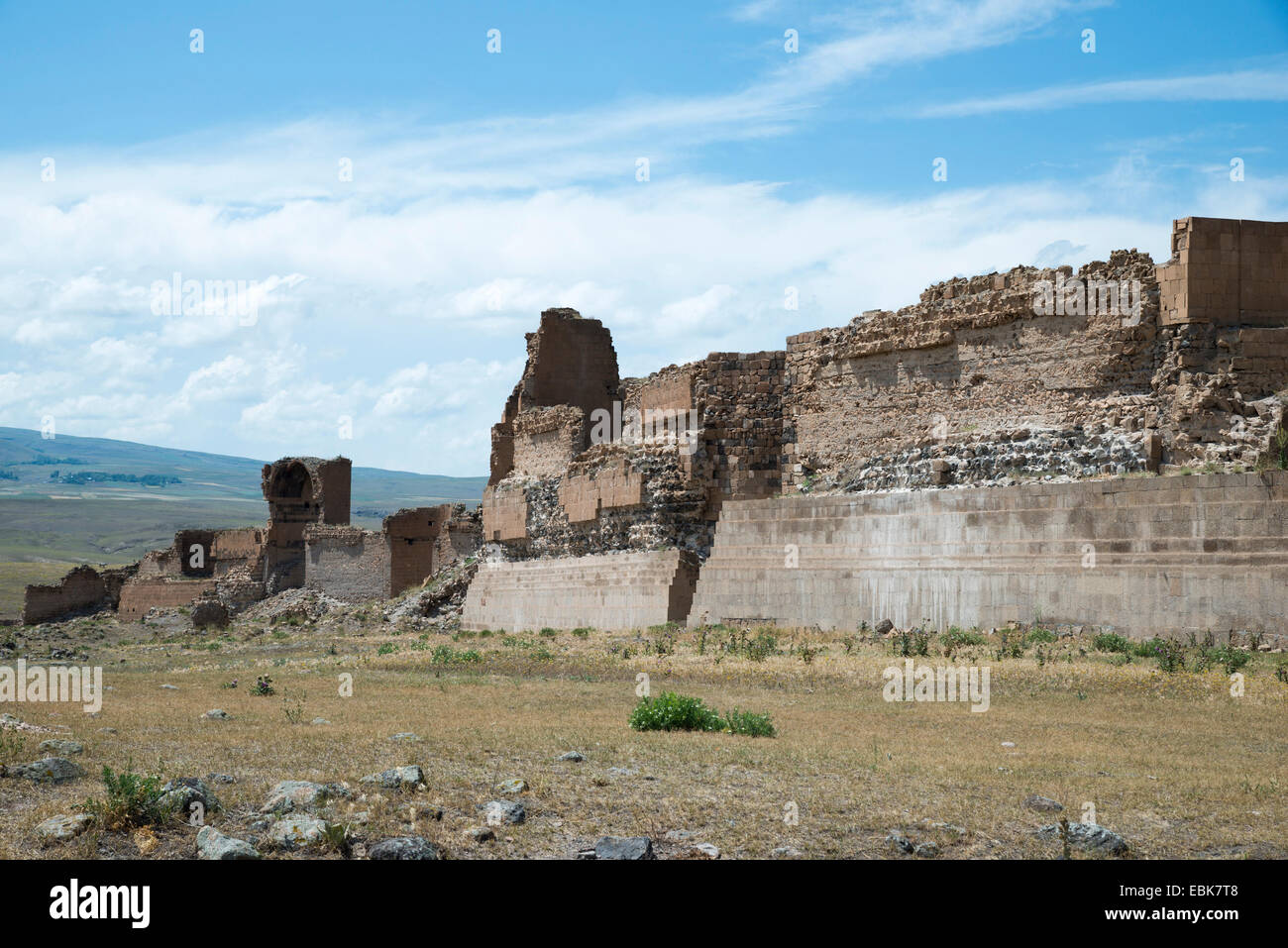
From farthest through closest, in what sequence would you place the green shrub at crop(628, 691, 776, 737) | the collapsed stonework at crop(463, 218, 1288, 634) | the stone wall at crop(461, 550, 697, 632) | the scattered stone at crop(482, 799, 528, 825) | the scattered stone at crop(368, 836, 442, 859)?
the stone wall at crop(461, 550, 697, 632) → the collapsed stonework at crop(463, 218, 1288, 634) → the green shrub at crop(628, 691, 776, 737) → the scattered stone at crop(482, 799, 528, 825) → the scattered stone at crop(368, 836, 442, 859)

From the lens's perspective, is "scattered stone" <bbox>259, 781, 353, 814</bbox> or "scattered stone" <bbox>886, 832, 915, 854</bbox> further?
"scattered stone" <bbox>259, 781, 353, 814</bbox>

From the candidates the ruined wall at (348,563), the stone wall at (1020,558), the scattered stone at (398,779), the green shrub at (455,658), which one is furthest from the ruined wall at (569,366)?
the scattered stone at (398,779)

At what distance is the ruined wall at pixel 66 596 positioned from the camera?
53.0 meters

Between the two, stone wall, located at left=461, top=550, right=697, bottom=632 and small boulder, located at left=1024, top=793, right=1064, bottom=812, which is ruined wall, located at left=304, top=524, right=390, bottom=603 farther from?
small boulder, located at left=1024, top=793, right=1064, bottom=812

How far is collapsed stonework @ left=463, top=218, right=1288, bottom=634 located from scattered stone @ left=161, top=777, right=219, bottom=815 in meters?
12.3

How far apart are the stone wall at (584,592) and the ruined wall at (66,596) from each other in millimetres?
26646

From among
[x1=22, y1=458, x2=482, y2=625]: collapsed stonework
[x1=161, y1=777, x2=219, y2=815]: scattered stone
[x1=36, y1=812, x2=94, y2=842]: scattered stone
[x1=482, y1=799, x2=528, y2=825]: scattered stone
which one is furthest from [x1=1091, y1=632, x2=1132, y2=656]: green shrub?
[x1=22, y1=458, x2=482, y2=625]: collapsed stonework

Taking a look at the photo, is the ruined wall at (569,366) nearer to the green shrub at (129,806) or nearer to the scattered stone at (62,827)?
the green shrub at (129,806)

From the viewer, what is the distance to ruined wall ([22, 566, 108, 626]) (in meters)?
53.0

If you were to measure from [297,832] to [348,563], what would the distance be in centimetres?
4128

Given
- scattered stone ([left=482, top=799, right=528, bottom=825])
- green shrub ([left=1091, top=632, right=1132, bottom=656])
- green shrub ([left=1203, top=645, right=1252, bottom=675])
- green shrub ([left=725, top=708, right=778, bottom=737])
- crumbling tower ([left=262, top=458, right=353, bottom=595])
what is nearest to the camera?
scattered stone ([left=482, top=799, right=528, bottom=825])

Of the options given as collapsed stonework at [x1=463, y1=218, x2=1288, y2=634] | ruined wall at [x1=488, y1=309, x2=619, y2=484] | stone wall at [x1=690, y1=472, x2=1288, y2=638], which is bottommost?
stone wall at [x1=690, y1=472, x2=1288, y2=638]

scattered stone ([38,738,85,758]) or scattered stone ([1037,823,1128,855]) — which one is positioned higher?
scattered stone ([38,738,85,758])

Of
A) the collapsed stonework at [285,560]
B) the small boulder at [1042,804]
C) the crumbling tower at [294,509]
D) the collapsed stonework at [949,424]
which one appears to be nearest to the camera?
the small boulder at [1042,804]
